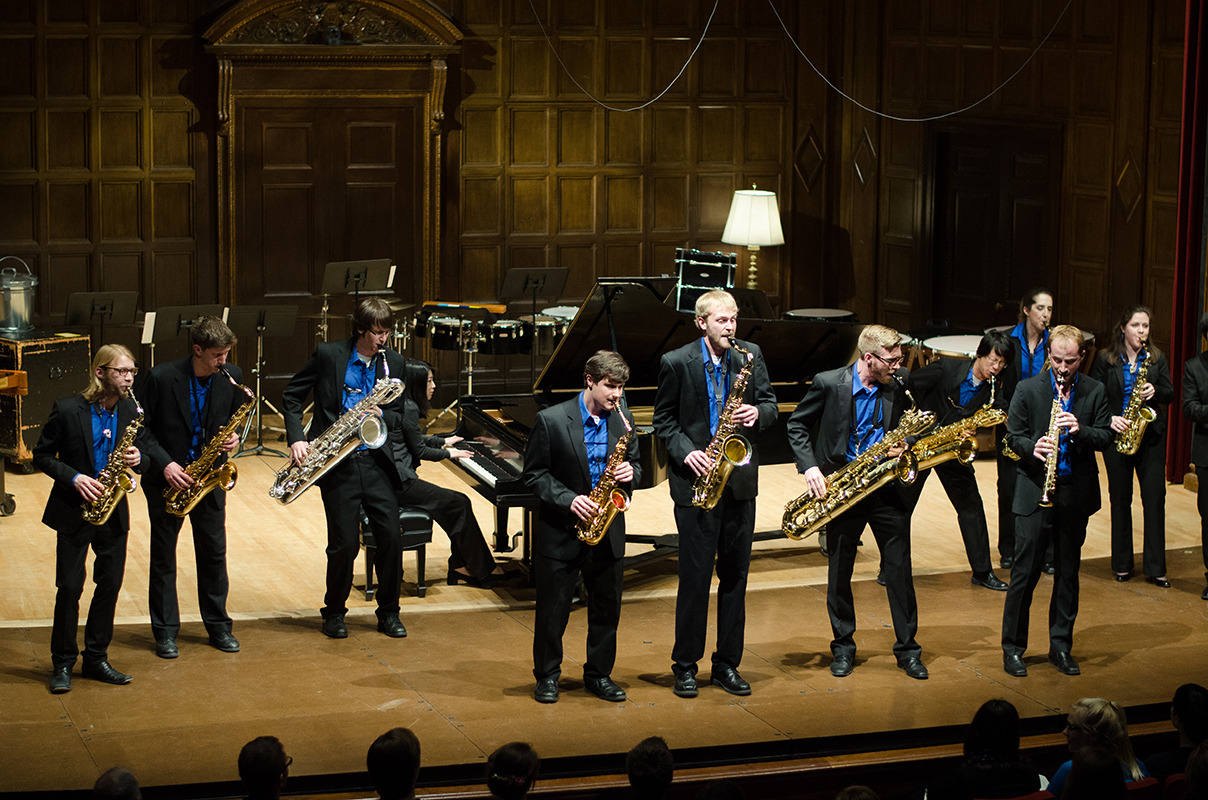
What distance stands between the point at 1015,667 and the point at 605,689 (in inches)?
66.6

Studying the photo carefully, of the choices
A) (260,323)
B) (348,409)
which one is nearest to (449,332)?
(260,323)

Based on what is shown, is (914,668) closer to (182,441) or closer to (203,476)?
(203,476)

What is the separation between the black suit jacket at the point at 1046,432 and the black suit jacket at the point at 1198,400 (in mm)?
1451

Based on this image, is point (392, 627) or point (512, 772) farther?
point (392, 627)

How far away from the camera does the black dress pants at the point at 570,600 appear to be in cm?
558

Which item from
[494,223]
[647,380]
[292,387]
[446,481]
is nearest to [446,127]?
[494,223]

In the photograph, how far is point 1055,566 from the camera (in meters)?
6.04

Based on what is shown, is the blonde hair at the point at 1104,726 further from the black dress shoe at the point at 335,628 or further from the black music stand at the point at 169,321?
the black music stand at the point at 169,321

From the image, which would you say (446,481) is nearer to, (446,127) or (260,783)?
(446,127)

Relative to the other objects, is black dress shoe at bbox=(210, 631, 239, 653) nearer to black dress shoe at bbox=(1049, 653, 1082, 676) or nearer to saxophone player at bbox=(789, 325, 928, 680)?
saxophone player at bbox=(789, 325, 928, 680)

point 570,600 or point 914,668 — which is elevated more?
point 570,600

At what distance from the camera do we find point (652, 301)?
718 cm

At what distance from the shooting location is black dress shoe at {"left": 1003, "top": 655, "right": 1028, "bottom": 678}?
6.02 m

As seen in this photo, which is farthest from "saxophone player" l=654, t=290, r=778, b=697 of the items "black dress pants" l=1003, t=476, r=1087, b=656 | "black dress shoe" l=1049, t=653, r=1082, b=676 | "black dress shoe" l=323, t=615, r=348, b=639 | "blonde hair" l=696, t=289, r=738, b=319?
"black dress shoe" l=323, t=615, r=348, b=639
